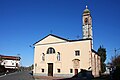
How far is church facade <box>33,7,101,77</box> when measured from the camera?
42438mm

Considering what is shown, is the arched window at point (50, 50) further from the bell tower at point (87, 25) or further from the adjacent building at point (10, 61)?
the adjacent building at point (10, 61)

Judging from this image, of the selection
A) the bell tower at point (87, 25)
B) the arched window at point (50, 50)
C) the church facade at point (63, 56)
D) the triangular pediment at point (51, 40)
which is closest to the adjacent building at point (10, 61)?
the church facade at point (63, 56)

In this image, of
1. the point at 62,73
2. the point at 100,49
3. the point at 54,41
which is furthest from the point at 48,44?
the point at 100,49

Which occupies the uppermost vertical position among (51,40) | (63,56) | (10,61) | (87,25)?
(87,25)

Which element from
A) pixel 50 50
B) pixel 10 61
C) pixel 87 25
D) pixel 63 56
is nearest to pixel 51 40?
pixel 50 50

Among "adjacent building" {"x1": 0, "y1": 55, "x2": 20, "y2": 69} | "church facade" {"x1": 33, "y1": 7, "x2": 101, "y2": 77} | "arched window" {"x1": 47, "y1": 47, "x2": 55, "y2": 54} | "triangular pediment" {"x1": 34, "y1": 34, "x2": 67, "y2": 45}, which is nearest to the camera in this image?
"church facade" {"x1": 33, "y1": 7, "x2": 101, "y2": 77}

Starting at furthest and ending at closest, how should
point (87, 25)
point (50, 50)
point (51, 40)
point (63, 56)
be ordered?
point (87, 25) → point (51, 40) → point (50, 50) → point (63, 56)

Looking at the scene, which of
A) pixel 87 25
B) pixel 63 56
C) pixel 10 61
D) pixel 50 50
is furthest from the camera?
pixel 10 61

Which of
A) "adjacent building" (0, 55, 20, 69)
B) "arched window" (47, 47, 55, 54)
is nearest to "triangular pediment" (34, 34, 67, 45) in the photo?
"arched window" (47, 47, 55, 54)

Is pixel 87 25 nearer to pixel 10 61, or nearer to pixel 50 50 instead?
pixel 50 50

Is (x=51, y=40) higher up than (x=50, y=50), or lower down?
higher up

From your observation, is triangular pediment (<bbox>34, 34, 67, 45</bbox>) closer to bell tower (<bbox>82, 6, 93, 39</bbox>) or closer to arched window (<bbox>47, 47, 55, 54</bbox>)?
arched window (<bbox>47, 47, 55, 54</bbox>)

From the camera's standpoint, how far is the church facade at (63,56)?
42.4 metres

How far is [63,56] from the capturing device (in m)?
45.7
